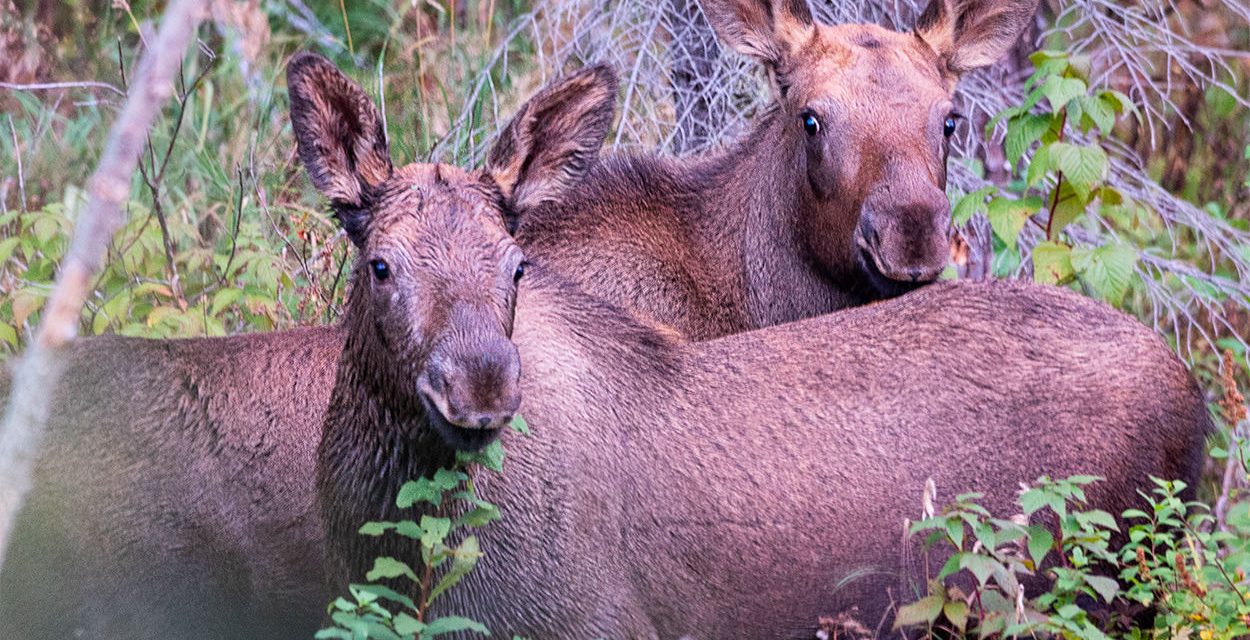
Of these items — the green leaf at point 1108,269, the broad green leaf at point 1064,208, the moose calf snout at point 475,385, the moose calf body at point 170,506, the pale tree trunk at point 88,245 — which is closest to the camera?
the pale tree trunk at point 88,245

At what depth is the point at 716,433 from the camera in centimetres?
599

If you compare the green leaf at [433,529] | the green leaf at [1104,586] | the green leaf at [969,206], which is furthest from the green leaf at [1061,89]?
the green leaf at [433,529]

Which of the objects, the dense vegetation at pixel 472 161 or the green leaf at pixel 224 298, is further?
the green leaf at pixel 224 298

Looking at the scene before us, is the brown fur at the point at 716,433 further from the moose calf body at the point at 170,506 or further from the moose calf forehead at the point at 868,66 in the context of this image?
the moose calf forehead at the point at 868,66

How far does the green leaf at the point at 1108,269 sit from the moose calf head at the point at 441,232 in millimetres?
2655

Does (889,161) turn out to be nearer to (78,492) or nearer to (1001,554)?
(1001,554)

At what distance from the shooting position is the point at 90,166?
1028 cm

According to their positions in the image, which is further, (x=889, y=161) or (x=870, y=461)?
(x=889, y=161)

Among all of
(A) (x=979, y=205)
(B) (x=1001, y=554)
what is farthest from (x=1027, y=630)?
(A) (x=979, y=205)

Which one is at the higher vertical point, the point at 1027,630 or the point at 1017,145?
the point at 1017,145

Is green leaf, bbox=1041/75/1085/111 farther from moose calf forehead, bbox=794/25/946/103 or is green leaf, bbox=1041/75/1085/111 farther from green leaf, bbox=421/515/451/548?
green leaf, bbox=421/515/451/548

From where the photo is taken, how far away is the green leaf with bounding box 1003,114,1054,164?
779 centimetres

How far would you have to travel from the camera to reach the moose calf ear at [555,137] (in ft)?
18.9

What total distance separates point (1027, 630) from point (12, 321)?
501 centimetres
